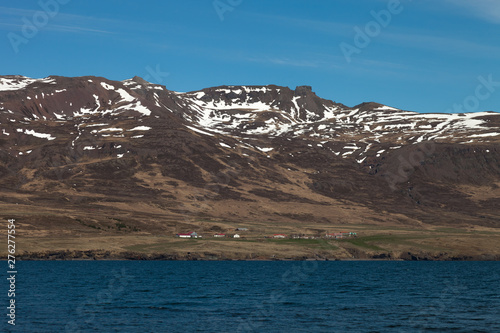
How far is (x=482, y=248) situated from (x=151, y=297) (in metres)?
145

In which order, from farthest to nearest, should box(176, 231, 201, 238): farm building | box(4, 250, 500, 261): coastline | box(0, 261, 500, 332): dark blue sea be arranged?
1. box(176, 231, 201, 238): farm building
2. box(4, 250, 500, 261): coastline
3. box(0, 261, 500, 332): dark blue sea

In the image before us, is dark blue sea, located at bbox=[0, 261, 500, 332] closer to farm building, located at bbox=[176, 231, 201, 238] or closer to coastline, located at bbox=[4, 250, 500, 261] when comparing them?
coastline, located at bbox=[4, 250, 500, 261]

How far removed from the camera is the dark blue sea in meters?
58.4

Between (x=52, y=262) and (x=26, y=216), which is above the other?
(x=26, y=216)

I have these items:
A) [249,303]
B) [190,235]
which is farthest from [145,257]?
[249,303]

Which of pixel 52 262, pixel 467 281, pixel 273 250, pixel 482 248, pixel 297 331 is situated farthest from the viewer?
pixel 482 248

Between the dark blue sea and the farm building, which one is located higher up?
the farm building

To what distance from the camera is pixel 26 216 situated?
7712 inches

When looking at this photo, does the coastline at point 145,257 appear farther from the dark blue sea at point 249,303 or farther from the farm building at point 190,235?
the dark blue sea at point 249,303

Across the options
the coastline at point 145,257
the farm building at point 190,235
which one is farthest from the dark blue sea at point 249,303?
the farm building at point 190,235

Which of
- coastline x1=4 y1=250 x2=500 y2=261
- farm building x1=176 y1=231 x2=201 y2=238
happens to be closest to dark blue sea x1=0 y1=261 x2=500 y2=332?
coastline x1=4 y1=250 x2=500 y2=261

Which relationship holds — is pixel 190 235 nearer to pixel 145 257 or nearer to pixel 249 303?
pixel 145 257

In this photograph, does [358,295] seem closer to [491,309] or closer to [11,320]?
[491,309]

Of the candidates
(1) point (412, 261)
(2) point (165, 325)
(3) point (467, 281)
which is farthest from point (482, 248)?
(2) point (165, 325)
